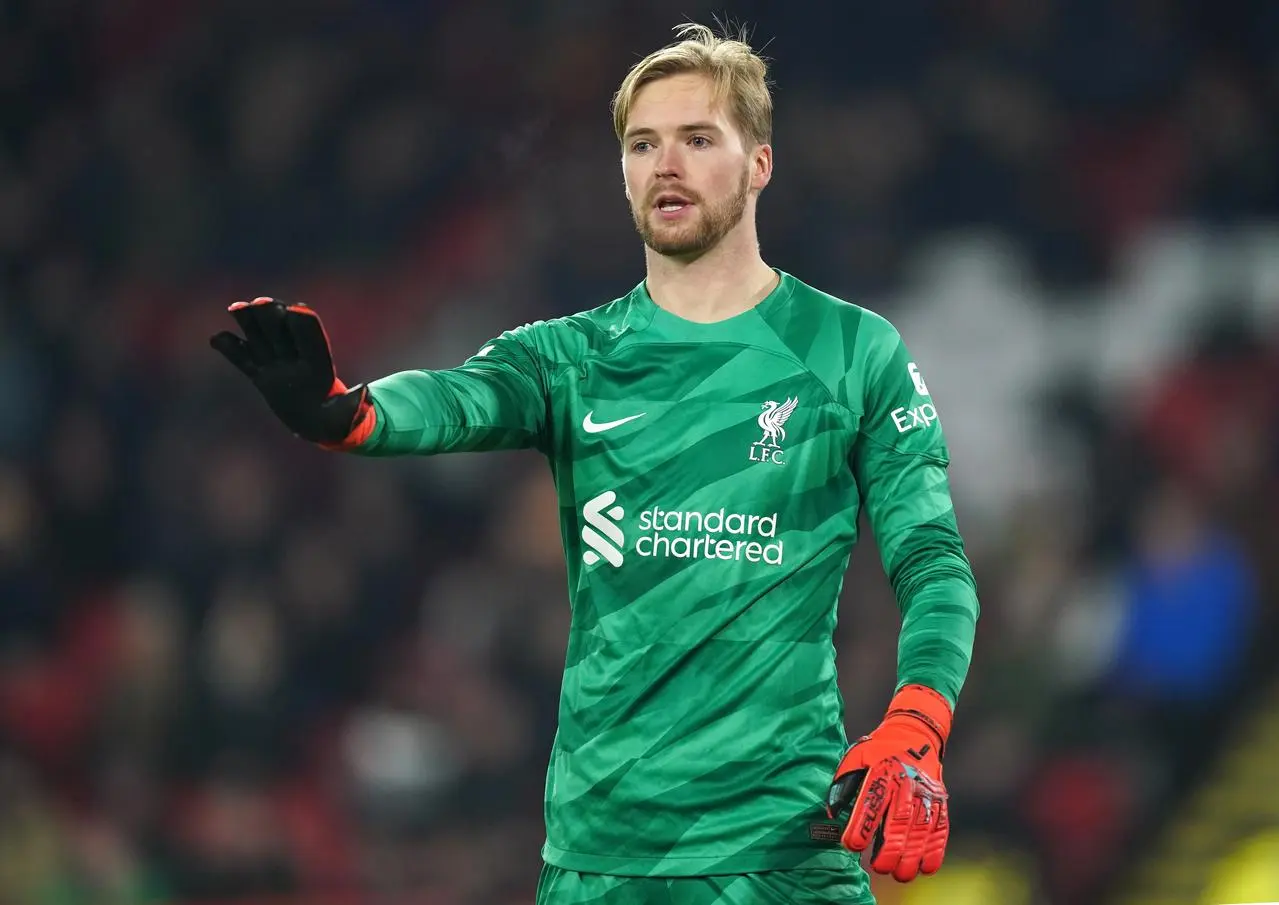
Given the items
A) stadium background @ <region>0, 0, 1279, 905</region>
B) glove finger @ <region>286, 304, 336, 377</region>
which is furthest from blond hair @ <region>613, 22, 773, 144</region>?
stadium background @ <region>0, 0, 1279, 905</region>

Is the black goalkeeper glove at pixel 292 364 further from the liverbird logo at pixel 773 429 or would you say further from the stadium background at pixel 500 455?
the stadium background at pixel 500 455

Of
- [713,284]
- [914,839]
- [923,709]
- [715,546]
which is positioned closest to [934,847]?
[914,839]

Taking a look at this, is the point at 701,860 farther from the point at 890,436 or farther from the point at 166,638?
the point at 166,638

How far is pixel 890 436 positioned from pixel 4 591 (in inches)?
194

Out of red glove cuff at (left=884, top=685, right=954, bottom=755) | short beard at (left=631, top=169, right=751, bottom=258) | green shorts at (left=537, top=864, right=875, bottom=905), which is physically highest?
short beard at (left=631, top=169, right=751, bottom=258)

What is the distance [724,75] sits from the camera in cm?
285

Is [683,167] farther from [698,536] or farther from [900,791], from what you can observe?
[900,791]

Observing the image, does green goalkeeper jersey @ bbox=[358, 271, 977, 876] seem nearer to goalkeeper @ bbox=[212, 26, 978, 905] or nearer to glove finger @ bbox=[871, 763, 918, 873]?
goalkeeper @ bbox=[212, 26, 978, 905]

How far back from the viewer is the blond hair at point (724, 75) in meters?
2.84

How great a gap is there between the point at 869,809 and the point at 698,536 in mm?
530

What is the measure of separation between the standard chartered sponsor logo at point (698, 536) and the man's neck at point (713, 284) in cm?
Answer: 37

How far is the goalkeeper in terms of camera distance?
2.59m

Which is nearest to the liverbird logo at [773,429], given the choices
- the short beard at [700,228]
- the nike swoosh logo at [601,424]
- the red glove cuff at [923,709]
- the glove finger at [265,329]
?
the nike swoosh logo at [601,424]

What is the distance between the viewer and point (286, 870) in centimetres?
623
